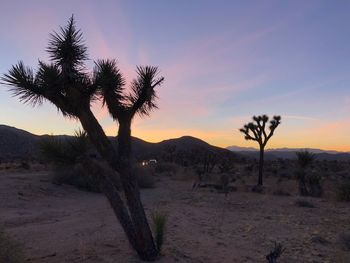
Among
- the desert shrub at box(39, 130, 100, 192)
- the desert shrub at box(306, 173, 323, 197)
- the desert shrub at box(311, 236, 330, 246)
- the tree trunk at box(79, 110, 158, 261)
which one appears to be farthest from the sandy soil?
the desert shrub at box(306, 173, 323, 197)

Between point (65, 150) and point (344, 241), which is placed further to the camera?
point (344, 241)

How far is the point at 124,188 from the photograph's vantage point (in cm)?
855

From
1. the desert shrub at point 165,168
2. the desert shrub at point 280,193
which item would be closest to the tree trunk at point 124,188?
the desert shrub at point 280,193

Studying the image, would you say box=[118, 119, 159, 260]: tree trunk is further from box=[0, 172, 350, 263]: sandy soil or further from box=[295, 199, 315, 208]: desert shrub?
box=[295, 199, 315, 208]: desert shrub

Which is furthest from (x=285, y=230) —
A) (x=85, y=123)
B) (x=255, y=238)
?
(x=85, y=123)

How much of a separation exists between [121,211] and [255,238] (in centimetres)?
499

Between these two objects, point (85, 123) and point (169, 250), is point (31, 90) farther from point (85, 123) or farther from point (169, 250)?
point (169, 250)

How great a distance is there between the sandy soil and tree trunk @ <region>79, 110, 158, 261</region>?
1.41 ft

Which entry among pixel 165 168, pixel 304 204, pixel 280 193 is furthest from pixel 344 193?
pixel 165 168

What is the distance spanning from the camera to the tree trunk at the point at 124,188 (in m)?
Result: 8.41

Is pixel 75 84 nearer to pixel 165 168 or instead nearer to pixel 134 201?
pixel 134 201

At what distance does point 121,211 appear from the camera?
27.8ft

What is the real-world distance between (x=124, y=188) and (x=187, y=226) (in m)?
5.19

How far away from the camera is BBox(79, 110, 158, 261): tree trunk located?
8414 mm
